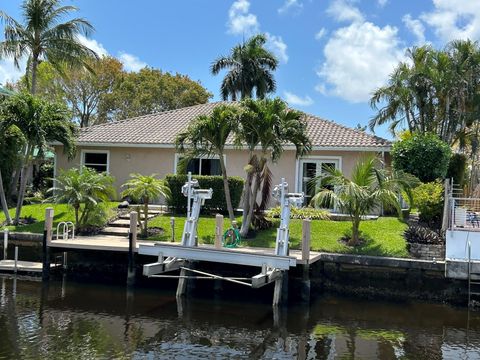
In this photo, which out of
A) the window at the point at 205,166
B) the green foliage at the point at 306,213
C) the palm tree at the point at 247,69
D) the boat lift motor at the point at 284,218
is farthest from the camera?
the palm tree at the point at 247,69

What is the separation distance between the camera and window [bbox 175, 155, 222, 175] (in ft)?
75.4

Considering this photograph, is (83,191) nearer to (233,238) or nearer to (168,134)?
(233,238)

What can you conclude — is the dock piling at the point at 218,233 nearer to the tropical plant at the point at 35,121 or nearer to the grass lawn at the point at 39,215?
the grass lawn at the point at 39,215

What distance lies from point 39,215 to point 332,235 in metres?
11.6

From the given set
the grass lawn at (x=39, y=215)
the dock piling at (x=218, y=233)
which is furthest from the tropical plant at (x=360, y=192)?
the grass lawn at (x=39, y=215)

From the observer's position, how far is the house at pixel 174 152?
21.5 metres

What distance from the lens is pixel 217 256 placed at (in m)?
13.6

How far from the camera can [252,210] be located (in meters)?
17.7

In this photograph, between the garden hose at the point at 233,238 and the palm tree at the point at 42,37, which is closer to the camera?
the garden hose at the point at 233,238

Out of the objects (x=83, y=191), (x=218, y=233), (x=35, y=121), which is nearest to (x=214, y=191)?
(x=83, y=191)

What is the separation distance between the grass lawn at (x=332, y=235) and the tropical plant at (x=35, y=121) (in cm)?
472

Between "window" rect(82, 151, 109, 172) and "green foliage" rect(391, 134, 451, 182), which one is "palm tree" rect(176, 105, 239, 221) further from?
"window" rect(82, 151, 109, 172)

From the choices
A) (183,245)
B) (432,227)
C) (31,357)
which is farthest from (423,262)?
(31,357)

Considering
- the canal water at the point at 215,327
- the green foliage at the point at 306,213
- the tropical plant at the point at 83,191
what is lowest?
the canal water at the point at 215,327
